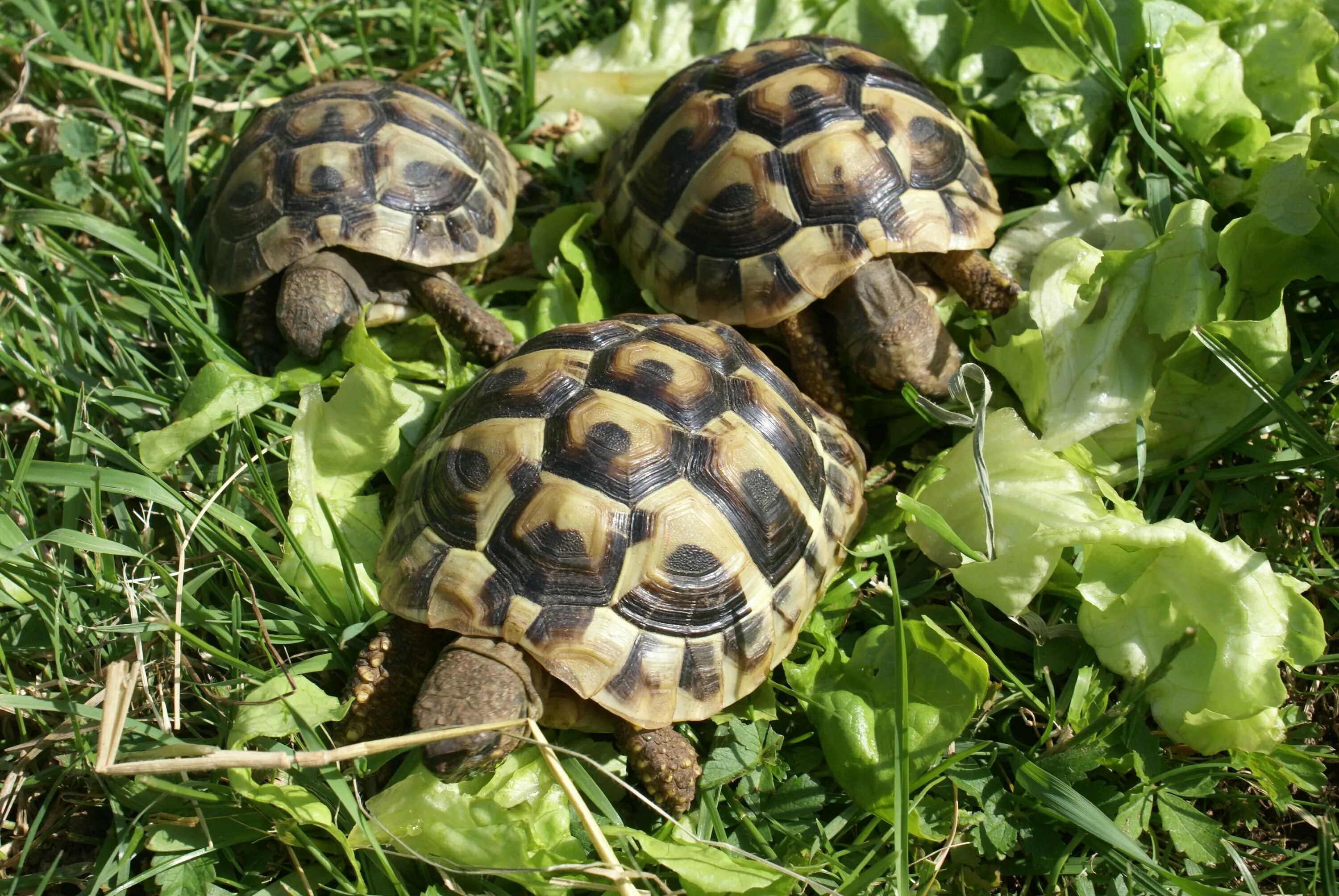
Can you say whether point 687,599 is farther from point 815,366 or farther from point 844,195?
point 844,195

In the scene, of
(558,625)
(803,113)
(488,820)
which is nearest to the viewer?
(488,820)

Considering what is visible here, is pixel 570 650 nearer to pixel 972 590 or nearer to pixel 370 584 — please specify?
pixel 370 584

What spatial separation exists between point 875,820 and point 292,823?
1481 millimetres

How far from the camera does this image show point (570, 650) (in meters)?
2.44

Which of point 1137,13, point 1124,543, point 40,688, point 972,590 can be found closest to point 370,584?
point 40,688

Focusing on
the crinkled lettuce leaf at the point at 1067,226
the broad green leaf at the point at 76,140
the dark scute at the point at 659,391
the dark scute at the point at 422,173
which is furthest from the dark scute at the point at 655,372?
the broad green leaf at the point at 76,140

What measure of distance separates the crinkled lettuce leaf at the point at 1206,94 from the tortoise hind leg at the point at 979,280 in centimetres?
91

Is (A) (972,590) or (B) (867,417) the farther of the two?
(B) (867,417)

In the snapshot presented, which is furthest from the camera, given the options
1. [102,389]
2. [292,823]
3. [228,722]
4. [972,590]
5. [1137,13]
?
[1137,13]

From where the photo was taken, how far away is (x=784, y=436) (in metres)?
2.86

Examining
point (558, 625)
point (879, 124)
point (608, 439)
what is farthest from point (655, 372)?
point (879, 124)

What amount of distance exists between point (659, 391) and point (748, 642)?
28.8 inches

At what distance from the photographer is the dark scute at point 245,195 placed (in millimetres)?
3607

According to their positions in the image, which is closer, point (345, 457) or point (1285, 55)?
point (345, 457)
